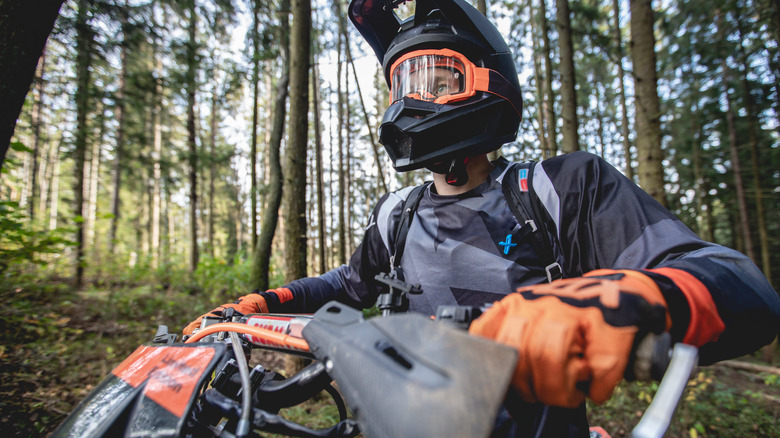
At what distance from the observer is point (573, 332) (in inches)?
29.4

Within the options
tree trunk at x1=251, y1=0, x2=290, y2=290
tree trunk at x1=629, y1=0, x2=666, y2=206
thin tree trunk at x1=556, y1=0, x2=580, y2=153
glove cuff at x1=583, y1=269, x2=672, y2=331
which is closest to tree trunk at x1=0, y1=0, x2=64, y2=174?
glove cuff at x1=583, y1=269, x2=672, y2=331

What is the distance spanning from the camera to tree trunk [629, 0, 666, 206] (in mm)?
4301

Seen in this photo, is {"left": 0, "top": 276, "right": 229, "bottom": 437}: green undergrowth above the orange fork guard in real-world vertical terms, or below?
below

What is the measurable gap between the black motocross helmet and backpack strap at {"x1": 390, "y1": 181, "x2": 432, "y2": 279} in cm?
27

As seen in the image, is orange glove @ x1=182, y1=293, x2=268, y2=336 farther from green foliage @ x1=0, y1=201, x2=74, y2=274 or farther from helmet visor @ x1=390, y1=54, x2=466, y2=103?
green foliage @ x1=0, y1=201, x2=74, y2=274

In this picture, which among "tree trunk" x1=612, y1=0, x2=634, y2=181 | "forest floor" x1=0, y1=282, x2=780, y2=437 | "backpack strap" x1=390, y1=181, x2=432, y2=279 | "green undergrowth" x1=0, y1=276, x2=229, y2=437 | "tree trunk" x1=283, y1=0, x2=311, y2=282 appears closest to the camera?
"backpack strap" x1=390, y1=181, x2=432, y2=279

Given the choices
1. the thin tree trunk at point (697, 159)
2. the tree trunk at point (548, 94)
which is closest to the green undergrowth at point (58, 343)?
the tree trunk at point (548, 94)

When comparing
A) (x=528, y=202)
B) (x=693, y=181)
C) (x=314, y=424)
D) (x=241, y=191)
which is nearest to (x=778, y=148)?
(x=693, y=181)

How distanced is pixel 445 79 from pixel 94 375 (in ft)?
19.3

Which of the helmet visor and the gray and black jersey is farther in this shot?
the helmet visor

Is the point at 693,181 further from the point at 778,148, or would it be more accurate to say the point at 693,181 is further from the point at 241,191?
the point at 241,191

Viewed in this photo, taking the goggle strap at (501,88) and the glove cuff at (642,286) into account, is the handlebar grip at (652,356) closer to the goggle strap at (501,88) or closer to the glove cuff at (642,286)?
the glove cuff at (642,286)

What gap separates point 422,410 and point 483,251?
4.32 feet

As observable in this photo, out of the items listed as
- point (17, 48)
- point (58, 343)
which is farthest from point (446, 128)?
point (58, 343)
